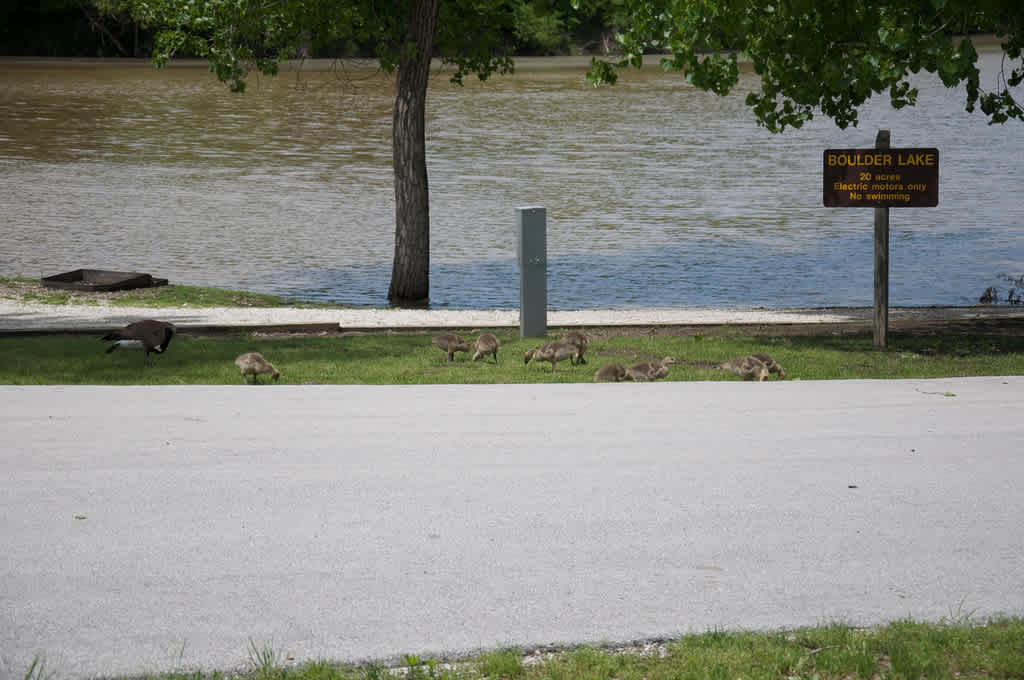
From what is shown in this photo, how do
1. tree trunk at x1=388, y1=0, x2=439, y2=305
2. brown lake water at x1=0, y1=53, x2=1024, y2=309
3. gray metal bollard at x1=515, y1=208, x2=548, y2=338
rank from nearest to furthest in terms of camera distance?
gray metal bollard at x1=515, y1=208, x2=548, y2=338 < tree trunk at x1=388, y1=0, x2=439, y2=305 < brown lake water at x1=0, y1=53, x2=1024, y2=309

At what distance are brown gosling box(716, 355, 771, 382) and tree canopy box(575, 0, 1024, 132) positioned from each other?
302cm

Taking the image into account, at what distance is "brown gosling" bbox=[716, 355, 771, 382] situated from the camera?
10.5 metres

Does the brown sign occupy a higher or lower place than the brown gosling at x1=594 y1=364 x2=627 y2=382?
higher

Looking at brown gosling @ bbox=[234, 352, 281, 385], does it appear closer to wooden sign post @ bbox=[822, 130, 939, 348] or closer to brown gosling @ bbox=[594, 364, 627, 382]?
brown gosling @ bbox=[594, 364, 627, 382]

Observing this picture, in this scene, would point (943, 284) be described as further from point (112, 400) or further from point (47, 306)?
point (112, 400)

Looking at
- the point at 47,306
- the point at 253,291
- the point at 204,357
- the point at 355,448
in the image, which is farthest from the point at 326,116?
the point at 355,448

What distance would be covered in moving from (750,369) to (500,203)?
22.3 m

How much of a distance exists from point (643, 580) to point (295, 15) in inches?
569

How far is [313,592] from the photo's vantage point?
215 inches

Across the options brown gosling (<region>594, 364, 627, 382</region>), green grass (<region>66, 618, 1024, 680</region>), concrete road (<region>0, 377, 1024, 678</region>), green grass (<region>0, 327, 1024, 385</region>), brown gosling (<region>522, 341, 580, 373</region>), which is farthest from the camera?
brown gosling (<region>522, 341, 580, 373</region>)

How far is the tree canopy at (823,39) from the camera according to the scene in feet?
37.4

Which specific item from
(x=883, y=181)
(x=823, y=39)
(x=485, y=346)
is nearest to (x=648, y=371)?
(x=485, y=346)

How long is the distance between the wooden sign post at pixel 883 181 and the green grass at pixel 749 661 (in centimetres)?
824

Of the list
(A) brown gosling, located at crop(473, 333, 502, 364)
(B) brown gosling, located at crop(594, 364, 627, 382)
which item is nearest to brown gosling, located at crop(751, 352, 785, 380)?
(B) brown gosling, located at crop(594, 364, 627, 382)
